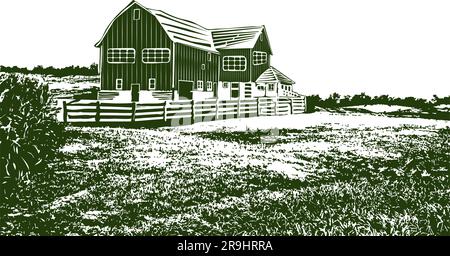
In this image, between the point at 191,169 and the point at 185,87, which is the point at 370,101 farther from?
the point at 191,169

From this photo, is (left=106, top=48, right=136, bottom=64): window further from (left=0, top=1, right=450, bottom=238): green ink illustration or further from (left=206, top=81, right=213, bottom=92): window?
(left=206, top=81, right=213, bottom=92): window

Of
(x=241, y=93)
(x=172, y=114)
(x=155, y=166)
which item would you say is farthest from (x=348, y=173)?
(x=241, y=93)

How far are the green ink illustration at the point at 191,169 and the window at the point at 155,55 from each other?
1018 millimetres

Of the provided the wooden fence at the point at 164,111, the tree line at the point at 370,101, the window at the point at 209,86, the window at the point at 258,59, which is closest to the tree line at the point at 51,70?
the wooden fence at the point at 164,111

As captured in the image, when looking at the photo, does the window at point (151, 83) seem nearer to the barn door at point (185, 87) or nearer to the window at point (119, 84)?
the barn door at point (185, 87)

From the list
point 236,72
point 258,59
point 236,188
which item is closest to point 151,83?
point 236,72

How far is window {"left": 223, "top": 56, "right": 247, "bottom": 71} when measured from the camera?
52.5ft

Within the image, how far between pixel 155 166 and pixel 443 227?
492 centimetres

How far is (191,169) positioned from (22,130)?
2.97 meters

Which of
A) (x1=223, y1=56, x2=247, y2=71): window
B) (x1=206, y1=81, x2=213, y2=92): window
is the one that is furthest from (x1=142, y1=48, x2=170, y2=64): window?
(x1=223, y1=56, x2=247, y2=71): window

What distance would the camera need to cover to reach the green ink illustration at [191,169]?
6891mm

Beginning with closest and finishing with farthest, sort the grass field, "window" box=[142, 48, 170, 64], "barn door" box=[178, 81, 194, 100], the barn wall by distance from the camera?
the grass field < "window" box=[142, 48, 170, 64] < "barn door" box=[178, 81, 194, 100] < the barn wall

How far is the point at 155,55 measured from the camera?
1722 cm

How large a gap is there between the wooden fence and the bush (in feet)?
18.8
